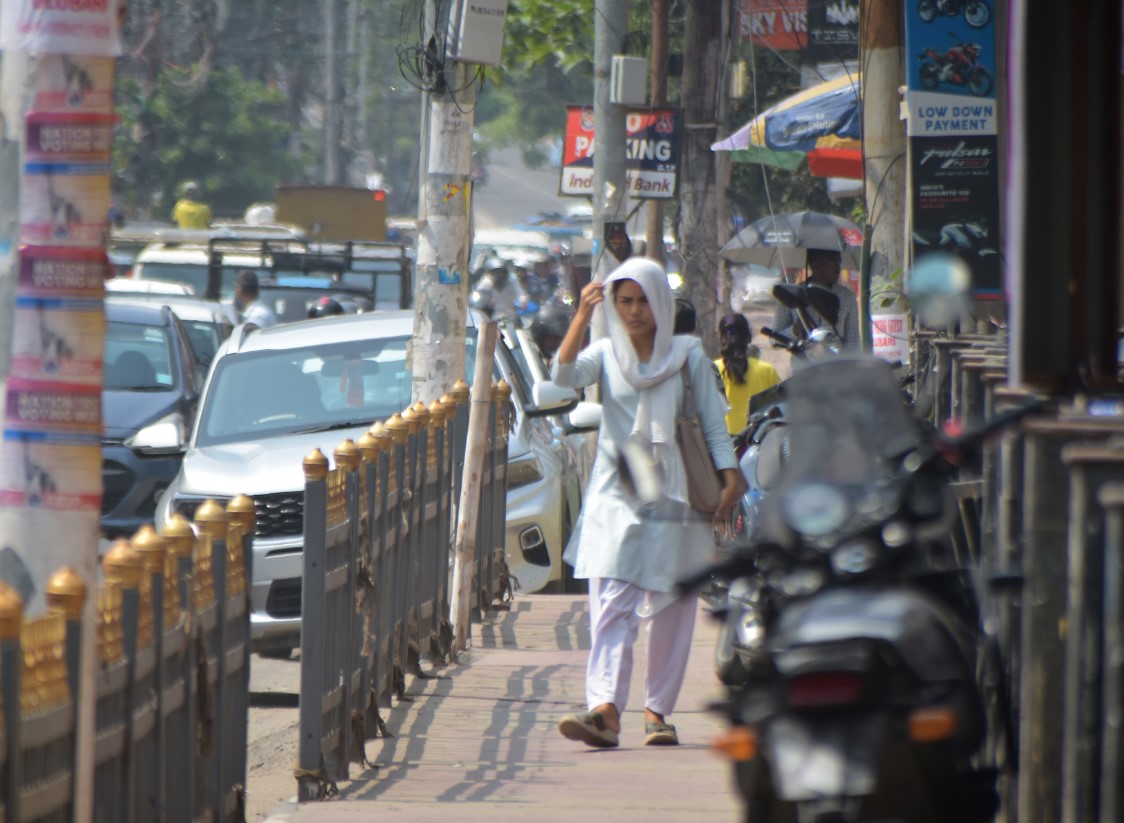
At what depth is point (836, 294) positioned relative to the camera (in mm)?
11156

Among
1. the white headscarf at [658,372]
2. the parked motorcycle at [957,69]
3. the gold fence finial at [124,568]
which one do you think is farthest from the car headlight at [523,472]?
the gold fence finial at [124,568]

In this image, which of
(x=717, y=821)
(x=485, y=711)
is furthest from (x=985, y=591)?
(x=485, y=711)

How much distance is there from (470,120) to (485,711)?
13.3 feet

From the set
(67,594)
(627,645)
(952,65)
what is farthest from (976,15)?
(67,594)

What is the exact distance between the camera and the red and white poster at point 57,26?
379cm

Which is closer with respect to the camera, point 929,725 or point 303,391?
point 929,725

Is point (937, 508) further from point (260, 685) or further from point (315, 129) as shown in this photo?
point (315, 129)

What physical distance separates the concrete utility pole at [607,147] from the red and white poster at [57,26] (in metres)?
13.7

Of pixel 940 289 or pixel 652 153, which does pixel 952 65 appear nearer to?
pixel 940 289

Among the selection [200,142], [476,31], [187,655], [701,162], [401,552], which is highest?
[200,142]

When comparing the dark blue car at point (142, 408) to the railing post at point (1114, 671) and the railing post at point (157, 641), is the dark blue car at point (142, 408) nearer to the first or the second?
the railing post at point (157, 641)

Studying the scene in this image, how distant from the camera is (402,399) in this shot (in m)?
11.4

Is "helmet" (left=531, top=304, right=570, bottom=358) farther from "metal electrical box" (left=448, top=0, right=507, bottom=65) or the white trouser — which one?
the white trouser

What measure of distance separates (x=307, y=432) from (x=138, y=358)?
13.1 ft
